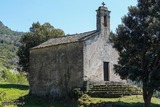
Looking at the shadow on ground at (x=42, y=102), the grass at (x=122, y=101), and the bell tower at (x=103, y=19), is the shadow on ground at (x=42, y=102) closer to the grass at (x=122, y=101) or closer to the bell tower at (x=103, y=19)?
the grass at (x=122, y=101)

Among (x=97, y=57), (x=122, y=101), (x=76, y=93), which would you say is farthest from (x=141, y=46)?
(x=97, y=57)

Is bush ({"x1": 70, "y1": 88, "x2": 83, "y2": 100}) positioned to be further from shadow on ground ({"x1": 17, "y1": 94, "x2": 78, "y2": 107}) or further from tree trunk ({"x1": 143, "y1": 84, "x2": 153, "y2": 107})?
tree trunk ({"x1": 143, "y1": 84, "x2": 153, "y2": 107})

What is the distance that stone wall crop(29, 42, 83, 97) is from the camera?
39.9 m

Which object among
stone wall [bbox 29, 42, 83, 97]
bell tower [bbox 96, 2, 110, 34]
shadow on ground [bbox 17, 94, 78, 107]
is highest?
bell tower [bbox 96, 2, 110, 34]

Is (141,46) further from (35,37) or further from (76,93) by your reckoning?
(35,37)

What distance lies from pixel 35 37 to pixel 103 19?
2107cm

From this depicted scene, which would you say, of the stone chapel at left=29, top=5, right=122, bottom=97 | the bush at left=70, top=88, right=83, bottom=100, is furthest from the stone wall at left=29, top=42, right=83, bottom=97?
the bush at left=70, top=88, right=83, bottom=100

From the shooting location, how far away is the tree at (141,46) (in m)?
30.0

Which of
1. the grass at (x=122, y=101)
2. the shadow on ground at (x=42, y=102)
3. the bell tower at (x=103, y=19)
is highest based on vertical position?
the bell tower at (x=103, y=19)

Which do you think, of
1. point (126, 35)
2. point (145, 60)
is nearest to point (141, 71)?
point (145, 60)

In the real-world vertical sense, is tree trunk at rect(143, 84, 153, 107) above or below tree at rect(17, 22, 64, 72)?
below

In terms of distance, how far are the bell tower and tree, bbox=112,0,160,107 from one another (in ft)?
32.0

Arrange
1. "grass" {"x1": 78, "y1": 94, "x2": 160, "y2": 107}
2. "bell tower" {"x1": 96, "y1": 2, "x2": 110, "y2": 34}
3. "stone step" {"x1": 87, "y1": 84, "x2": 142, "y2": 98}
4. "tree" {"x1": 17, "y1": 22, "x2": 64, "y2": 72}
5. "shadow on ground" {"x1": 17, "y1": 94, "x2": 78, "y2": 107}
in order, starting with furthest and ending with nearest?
"tree" {"x1": 17, "y1": 22, "x2": 64, "y2": 72}, "bell tower" {"x1": 96, "y1": 2, "x2": 110, "y2": 34}, "stone step" {"x1": 87, "y1": 84, "x2": 142, "y2": 98}, "shadow on ground" {"x1": 17, "y1": 94, "x2": 78, "y2": 107}, "grass" {"x1": 78, "y1": 94, "x2": 160, "y2": 107}

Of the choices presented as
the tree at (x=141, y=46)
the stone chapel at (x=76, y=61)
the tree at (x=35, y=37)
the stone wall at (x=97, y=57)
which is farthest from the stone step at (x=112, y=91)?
the tree at (x=35, y=37)
